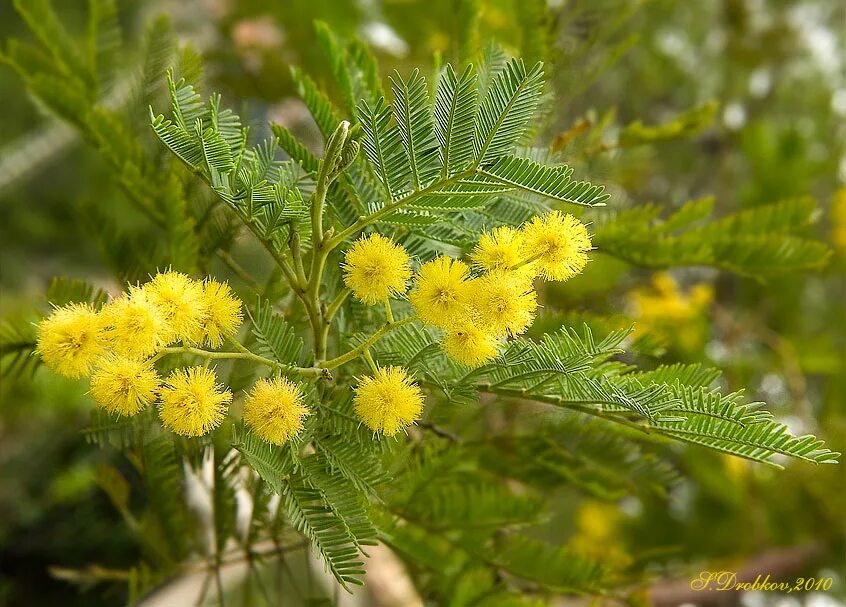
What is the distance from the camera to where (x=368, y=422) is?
0.84 feet

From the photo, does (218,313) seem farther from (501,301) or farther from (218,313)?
(501,301)

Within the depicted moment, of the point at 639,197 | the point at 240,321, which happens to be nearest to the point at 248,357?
the point at 240,321

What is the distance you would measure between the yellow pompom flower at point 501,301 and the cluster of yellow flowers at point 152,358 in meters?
0.07

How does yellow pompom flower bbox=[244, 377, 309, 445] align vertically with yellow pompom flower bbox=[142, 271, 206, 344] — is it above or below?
below

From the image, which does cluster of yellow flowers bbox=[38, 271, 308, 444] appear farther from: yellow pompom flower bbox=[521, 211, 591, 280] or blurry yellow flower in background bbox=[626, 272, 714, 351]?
blurry yellow flower in background bbox=[626, 272, 714, 351]

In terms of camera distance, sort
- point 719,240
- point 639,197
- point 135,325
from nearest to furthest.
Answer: point 135,325
point 719,240
point 639,197

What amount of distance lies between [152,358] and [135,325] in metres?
0.02

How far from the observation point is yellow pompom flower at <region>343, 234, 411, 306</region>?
0.81 ft

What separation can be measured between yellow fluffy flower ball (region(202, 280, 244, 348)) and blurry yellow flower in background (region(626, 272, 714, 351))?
488 mm

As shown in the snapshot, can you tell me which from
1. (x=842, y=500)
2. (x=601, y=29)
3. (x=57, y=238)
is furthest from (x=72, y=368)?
(x=57, y=238)

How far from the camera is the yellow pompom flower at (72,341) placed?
23 cm

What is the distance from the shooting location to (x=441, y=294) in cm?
24

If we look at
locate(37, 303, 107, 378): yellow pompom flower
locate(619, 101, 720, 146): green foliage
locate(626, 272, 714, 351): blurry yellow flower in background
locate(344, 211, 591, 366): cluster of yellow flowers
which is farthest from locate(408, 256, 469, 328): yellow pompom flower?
locate(626, 272, 714, 351): blurry yellow flower in background

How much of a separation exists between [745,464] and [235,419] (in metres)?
0.64
